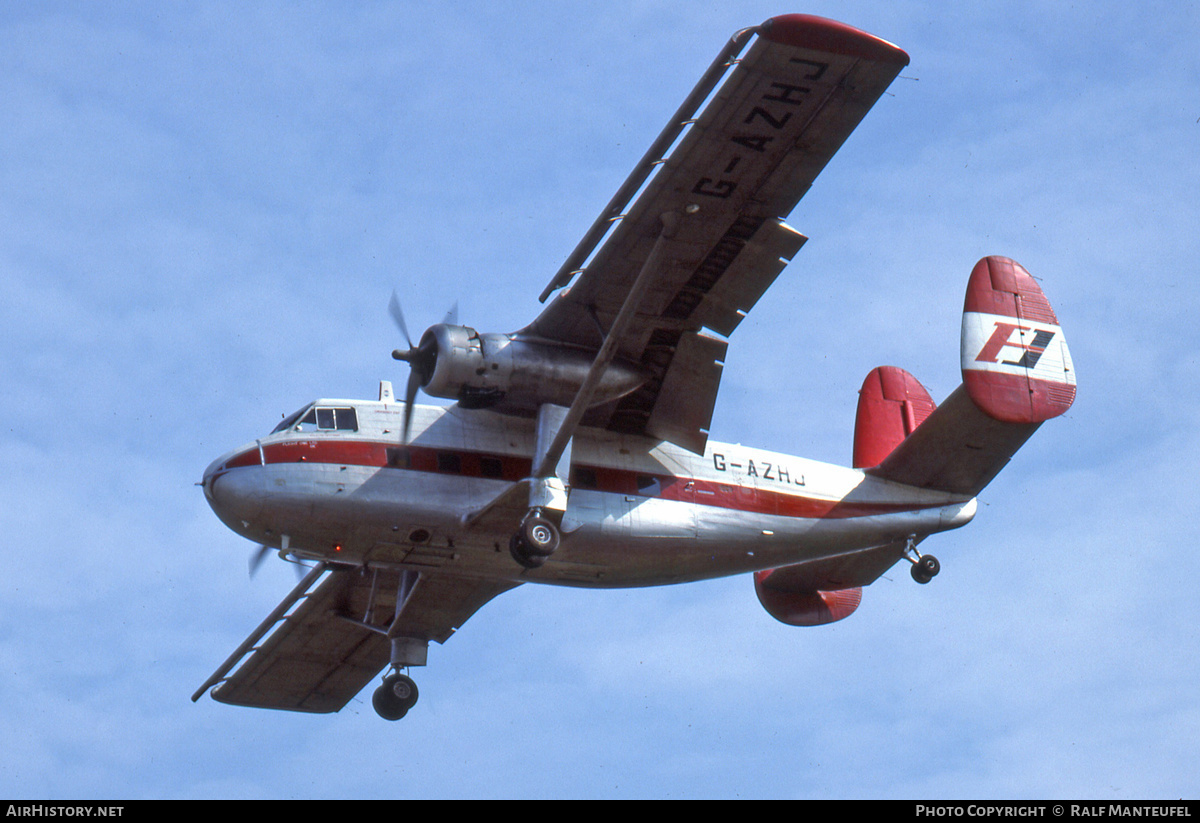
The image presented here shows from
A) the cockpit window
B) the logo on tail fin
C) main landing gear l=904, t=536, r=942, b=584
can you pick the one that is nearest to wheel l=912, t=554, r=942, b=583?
main landing gear l=904, t=536, r=942, b=584

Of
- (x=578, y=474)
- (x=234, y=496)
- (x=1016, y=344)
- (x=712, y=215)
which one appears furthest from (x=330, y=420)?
(x=1016, y=344)

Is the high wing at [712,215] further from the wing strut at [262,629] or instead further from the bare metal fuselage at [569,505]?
the wing strut at [262,629]

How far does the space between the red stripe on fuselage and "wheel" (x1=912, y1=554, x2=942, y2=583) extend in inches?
32.5

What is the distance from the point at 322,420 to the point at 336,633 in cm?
690

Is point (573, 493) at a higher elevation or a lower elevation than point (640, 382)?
lower

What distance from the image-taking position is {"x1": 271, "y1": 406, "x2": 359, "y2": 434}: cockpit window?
22578 millimetres

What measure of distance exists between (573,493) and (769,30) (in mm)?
7488

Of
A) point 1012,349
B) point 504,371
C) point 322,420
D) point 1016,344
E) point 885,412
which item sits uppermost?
point 885,412

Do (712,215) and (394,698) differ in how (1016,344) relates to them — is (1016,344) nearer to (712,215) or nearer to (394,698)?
(712,215)

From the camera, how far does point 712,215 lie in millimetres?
21969
